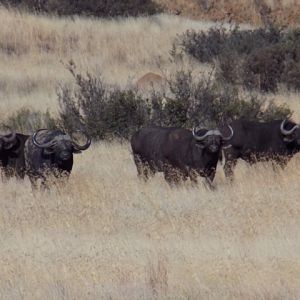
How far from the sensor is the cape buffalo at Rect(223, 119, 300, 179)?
16609 mm

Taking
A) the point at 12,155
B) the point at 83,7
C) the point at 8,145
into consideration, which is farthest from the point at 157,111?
the point at 83,7

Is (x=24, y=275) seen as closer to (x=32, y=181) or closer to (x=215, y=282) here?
(x=215, y=282)

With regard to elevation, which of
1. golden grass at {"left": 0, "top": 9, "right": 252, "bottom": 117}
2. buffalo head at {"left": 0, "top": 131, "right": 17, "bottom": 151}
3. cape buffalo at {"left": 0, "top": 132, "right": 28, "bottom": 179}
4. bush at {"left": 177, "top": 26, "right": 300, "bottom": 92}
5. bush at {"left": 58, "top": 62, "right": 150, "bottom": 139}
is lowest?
golden grass at {"left": 0, "top": 9, "right": 252, "bottom": 117}

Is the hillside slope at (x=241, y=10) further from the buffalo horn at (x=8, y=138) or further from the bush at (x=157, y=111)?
the buffalo horn at (x=8, y=138)

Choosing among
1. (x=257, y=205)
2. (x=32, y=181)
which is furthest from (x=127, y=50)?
(x=257, y=205)

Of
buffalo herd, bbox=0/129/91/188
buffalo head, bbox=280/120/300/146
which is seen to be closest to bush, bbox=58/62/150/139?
buffalo head, bbox=280/120/300/146

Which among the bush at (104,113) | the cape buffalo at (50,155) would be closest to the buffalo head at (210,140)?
the cape buffalo at (50,155)

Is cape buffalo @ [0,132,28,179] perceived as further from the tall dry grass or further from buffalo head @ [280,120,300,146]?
buffalo head @ [280,120,300,146]

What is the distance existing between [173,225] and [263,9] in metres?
31.8

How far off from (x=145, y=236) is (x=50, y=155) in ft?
14.3

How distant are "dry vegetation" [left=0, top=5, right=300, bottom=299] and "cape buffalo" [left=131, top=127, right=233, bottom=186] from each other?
1.07 ft

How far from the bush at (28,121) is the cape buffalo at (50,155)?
208 inches

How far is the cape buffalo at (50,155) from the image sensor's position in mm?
14906

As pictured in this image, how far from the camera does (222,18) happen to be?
42406mm
